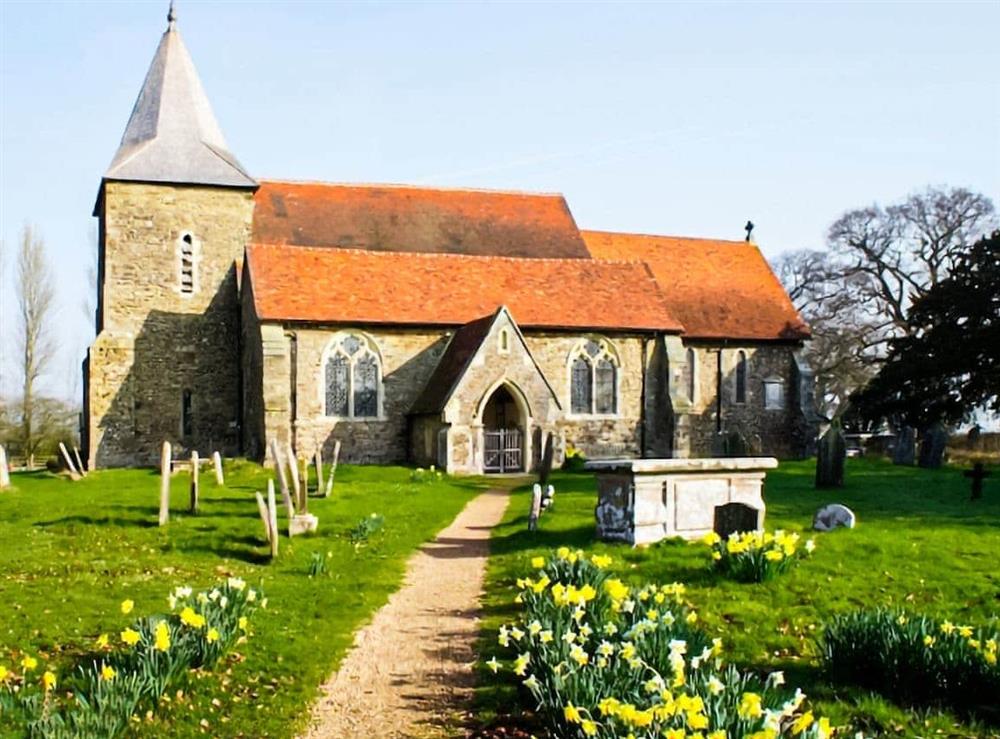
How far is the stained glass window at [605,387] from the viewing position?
3203 centimetres

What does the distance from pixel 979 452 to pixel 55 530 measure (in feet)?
110

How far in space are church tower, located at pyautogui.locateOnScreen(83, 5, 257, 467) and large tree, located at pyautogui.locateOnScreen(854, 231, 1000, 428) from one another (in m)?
19.3

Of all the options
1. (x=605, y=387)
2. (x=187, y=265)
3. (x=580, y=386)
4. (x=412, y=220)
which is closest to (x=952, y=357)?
(x=605, y=387)

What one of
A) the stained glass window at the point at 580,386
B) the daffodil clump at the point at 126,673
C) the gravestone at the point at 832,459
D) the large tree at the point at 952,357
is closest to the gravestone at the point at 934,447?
the large tree at the point at 952,357

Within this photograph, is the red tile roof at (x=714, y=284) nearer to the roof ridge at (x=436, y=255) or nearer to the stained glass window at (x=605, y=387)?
the roof ridge at (x=436, y=255)

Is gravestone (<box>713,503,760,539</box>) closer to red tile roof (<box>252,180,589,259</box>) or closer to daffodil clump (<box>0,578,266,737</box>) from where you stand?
daffodil clump (<box>0,578,266,737</box>)

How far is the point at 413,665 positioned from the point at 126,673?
2481 millimetres

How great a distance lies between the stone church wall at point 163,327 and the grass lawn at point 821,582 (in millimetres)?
17962

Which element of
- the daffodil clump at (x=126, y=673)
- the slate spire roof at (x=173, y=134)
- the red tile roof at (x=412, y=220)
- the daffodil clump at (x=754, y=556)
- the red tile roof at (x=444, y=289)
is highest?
the slate spire roof at (x=173, y=134)

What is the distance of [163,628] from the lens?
24.7 feet

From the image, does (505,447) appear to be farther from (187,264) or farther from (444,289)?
(187,264)

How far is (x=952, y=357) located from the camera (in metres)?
25.6

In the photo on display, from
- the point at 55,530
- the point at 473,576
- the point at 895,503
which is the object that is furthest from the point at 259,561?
the point at 895,503

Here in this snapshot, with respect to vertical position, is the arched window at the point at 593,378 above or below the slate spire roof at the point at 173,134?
below
